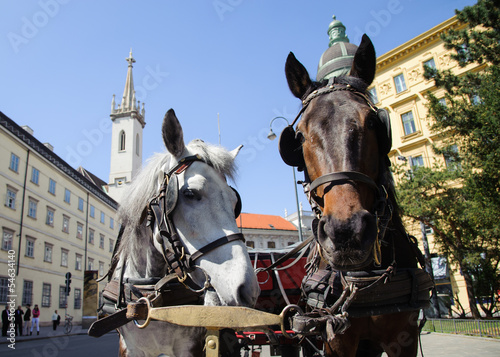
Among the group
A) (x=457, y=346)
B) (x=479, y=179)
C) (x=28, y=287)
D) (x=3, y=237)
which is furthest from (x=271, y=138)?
(x=28, y=287)

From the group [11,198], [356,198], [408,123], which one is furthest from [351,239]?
[11,198]

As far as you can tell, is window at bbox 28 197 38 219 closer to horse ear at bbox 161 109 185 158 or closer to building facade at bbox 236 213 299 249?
building facade at bbox 236 213 299 249

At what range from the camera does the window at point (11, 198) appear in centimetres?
2729

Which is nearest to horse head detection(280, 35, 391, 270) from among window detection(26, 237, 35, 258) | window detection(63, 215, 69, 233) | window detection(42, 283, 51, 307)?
window detection(26, 237, 35, 258)

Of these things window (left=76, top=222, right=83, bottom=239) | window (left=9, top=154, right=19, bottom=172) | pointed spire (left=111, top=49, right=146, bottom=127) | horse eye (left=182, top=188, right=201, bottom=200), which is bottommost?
horse eye (left=182, top=188, right=201, bottom=200)

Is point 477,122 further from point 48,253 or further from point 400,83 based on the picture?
point 48,253

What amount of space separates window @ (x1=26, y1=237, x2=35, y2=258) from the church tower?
31924 millimetres

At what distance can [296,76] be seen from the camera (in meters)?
2.76

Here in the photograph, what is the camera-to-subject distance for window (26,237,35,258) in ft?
96.7

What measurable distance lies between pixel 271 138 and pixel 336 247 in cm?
1695

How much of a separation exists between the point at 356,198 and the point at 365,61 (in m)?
1.26

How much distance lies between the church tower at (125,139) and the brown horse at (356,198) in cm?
6338

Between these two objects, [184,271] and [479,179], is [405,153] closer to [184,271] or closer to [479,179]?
[479,179]

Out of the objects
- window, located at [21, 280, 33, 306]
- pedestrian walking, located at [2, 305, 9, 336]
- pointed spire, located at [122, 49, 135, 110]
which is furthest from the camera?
pointed spire, located at [122, 49, 135, 110]
